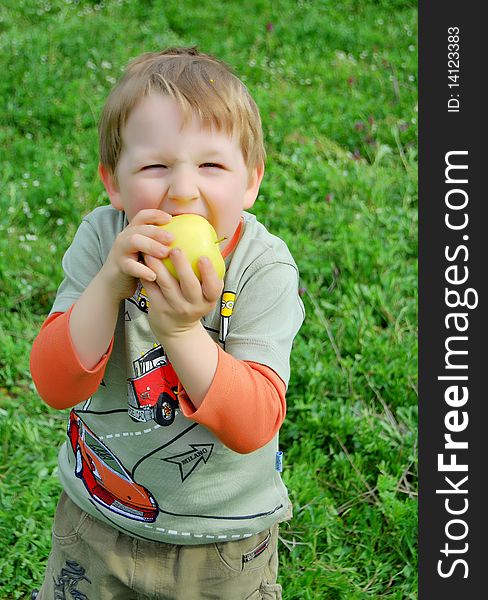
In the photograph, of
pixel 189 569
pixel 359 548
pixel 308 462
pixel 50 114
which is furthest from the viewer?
pixel 50 114

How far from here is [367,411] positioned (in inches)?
138

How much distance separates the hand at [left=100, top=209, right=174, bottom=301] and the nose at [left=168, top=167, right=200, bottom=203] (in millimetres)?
76

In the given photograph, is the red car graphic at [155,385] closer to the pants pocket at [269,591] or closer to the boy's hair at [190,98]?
the boy's hair at [190,98]

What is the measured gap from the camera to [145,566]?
2.33 metres

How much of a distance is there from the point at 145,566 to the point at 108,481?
0.25m

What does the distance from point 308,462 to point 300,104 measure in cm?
295

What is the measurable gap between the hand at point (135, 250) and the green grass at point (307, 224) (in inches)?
58.5

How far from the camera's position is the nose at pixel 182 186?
1850 mm

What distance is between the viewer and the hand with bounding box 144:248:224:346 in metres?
1.70

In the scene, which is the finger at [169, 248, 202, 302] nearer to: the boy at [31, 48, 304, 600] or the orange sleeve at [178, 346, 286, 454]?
the boy at [31, 48, 304, 600]

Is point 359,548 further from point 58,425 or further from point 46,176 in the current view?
point 46,176

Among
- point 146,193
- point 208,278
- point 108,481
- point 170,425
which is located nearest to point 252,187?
point 146,193

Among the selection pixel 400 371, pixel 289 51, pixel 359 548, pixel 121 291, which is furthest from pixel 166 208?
pixel 289 51

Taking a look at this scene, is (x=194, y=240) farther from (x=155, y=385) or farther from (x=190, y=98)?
(x=155, y=385)
